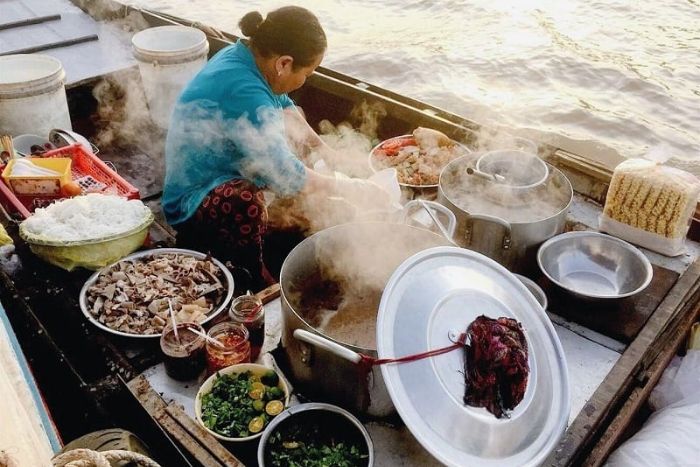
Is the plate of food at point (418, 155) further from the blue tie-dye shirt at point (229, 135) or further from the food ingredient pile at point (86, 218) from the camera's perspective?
the food ingredient pile at point (86, 218)

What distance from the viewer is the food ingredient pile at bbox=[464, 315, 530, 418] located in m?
2.15

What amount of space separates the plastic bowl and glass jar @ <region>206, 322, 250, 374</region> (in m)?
1.19

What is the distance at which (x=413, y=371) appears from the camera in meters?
2.12

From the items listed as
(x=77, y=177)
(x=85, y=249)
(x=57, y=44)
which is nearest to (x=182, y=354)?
(x=85, y=249)

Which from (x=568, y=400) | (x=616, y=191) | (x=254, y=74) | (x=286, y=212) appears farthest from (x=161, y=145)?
(x=568, y=400)

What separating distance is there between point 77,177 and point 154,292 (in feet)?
5.17

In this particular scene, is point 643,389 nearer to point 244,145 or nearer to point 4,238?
point 244,145

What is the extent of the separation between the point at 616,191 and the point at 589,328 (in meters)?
1.06

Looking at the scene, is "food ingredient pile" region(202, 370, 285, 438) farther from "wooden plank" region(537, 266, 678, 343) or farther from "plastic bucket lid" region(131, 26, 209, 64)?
"plastic bucket lid" region(131, 26, 209, 64)

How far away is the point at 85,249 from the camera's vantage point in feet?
11.9

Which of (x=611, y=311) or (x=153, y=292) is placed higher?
(x=611, y=311)

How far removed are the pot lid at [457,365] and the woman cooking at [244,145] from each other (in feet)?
→ 4.35

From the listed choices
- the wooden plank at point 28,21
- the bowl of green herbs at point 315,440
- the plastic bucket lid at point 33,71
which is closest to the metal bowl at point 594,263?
the bowl of green herbs at point 315,440

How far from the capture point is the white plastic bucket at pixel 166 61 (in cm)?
514
